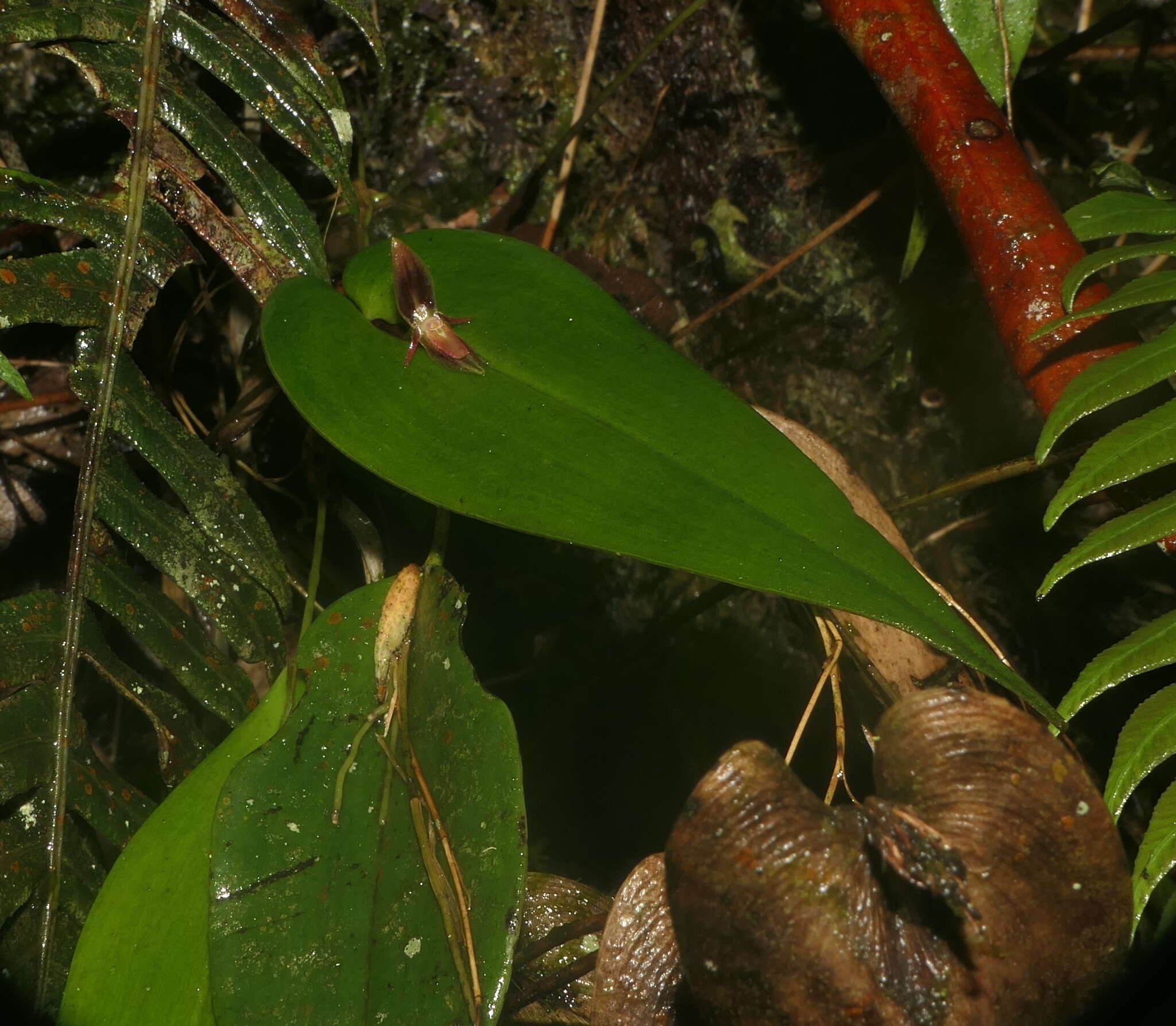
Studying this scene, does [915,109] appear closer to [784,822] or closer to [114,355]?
[784,822]

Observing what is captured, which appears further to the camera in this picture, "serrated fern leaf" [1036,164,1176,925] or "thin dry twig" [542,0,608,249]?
"thin dry twig" [542,0,608,249]

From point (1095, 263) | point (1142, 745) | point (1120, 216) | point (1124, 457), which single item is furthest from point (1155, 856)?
point (1120, 216)

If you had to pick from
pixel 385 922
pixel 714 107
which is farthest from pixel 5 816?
pixel 714 107

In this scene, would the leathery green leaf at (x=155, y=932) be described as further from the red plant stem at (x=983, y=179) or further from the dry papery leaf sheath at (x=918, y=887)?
the red plant stem at (x=983, y=179)

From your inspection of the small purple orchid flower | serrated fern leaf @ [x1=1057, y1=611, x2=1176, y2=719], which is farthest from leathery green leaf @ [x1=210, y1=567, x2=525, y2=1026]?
serrated fern leaf @ [x1=1057, y1=611, x2=1176, y2=719]

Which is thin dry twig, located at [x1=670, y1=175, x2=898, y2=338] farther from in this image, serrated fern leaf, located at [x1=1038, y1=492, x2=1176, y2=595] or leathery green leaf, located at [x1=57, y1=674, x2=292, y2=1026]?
leathery green leaf, located at [x1=57, y1=674, x2=292, y2=1026]

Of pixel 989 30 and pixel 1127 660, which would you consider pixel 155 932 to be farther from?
pixel 989 30
